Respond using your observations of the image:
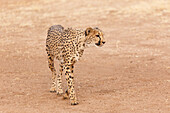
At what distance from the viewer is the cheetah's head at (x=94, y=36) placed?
25.3 ft

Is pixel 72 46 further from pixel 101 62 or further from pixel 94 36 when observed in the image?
Answer: pixel 101 62

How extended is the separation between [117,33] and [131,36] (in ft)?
3.62

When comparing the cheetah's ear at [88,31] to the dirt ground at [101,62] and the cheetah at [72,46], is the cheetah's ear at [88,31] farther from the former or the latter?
the dirt ground at [101,62]

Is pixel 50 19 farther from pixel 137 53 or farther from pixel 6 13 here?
pixel 137 53

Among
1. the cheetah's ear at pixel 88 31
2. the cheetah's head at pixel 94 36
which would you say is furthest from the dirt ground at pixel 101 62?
the cheetah's ear at pixel 88 31

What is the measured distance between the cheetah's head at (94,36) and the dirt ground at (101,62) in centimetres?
125

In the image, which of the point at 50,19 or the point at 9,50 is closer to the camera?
the point at 9,50

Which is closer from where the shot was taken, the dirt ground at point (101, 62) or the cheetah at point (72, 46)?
the cheetah at point (72, 46)

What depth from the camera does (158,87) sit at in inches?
360

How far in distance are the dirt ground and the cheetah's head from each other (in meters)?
1.25

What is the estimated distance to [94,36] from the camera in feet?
25.5

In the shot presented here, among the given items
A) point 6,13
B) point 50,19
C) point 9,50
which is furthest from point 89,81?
point 6,13

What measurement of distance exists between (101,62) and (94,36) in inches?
210

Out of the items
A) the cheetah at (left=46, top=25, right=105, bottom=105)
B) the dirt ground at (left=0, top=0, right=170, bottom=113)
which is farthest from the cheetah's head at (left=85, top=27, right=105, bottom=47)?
the dirt ground at (left=0, top=0, right=170, bottom=113)
